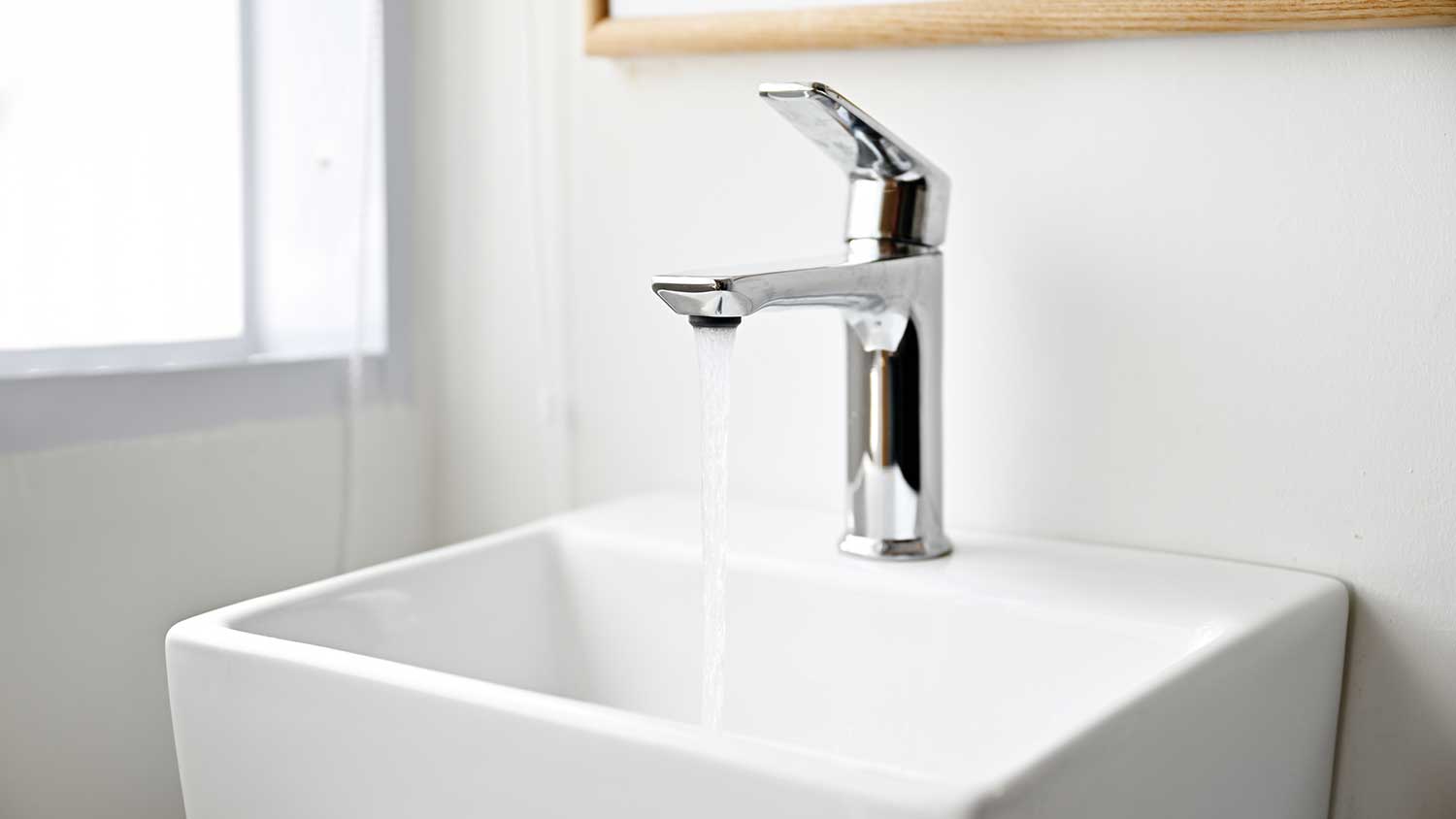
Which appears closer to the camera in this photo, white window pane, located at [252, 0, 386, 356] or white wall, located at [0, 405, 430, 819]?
white wall, located at [0, 405, 430, 819]

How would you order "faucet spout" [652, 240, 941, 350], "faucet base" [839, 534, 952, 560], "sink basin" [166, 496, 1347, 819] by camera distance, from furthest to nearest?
"faucet base" [839, 534, 952, 560] → "faucet spout" [652, 240, 941, 350] → "sink basin" [166, 496, 1347, 819]

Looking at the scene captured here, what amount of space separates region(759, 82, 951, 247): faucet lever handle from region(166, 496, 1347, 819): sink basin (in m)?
0.20

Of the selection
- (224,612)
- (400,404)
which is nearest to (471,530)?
(400,404)

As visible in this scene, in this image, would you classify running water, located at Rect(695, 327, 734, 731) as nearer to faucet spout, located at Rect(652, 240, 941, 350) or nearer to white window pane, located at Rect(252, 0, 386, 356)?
faucet spout, located at Rect(652, 240, 941, 350)

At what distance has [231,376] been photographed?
96 cm

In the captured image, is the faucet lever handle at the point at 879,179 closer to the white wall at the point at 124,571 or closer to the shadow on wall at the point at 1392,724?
the shadow on wall at the point at 1392,724

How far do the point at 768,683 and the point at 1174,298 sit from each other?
0.33 metres

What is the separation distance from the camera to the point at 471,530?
114cm

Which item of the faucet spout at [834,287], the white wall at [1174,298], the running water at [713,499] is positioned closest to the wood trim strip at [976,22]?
the white wall at [1174,298]

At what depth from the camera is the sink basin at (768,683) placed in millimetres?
532

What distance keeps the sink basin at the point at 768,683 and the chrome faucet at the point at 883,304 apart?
0.12 ft

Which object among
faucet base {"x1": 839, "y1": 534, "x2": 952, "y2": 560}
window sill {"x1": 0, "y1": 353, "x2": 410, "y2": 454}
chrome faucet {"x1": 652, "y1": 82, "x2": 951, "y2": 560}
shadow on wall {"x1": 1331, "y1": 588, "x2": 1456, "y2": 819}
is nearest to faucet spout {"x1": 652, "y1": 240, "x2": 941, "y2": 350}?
chrome faucet {"x1": 652, "y1": 82, "x2": 951, "y2": 560}

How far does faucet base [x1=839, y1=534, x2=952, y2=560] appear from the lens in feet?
2.69

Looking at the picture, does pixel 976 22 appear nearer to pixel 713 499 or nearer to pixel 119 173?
pixel 713 499
